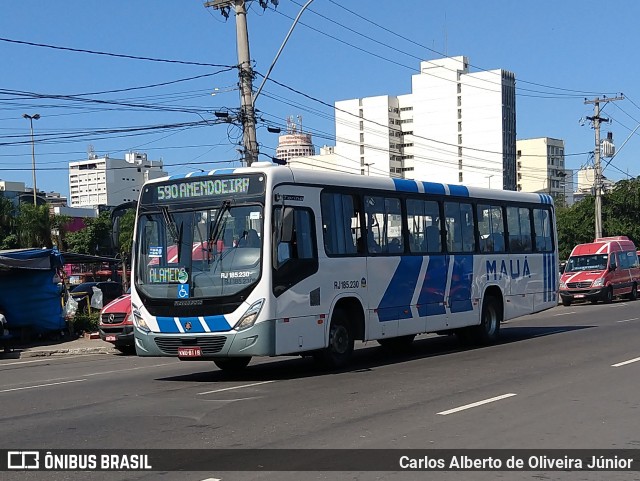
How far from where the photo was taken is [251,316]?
13492mm

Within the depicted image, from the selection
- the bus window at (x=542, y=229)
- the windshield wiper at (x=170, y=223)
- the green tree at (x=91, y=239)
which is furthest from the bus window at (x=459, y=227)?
the green tree at (x=91, y=239)

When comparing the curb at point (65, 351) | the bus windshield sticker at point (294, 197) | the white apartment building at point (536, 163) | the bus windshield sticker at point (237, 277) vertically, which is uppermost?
the white apartment building at point (536, 163)

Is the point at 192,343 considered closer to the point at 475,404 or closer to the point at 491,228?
the point at 475,404

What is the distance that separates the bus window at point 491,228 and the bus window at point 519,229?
0.46 meters

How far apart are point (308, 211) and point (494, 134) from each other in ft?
423

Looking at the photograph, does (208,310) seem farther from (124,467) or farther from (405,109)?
(405,109)

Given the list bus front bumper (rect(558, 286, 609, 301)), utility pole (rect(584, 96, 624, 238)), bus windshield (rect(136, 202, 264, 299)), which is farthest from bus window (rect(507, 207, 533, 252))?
utility pole (rect(584, 96, 624, 238))

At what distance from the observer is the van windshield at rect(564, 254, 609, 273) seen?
39438 millimetres

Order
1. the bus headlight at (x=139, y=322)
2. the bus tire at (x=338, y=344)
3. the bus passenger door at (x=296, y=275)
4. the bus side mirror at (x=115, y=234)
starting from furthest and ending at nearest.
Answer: the bus tire at (x=338, y=344), the bus side mirror at (x=115, y=234), the bus headlight at (x=139, y=322), the bus passenger door at (x=296, y=275)

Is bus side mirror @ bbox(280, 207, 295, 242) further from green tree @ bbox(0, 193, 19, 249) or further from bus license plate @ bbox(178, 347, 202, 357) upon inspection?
green tree @ bbox(0, 193, 19, 249)

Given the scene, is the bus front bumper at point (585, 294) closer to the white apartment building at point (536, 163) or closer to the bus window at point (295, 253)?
the bus window at point (295, 253)

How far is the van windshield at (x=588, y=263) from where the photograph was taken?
39.4m

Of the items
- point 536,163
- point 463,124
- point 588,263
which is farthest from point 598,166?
point 536,163

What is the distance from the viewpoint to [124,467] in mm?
7992
